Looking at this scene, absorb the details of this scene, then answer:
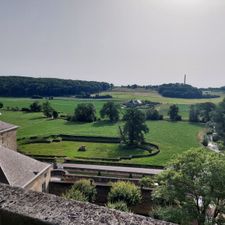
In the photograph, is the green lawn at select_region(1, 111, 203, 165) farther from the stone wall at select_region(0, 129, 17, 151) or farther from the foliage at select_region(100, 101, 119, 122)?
the stone wall at select_region(0, 129, 17, 151)

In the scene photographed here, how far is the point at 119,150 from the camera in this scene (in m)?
59.9

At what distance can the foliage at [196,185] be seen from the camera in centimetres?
1769

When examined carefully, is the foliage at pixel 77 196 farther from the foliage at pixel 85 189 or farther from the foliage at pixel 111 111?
the foliage at pixel 111 111

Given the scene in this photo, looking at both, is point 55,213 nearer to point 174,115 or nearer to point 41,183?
point 41,183

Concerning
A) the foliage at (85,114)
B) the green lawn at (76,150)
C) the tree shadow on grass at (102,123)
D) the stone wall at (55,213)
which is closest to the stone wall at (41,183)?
the stone wall at (55,213)

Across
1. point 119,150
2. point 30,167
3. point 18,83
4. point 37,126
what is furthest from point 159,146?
point 18,83

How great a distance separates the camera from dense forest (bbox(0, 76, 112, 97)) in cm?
15662

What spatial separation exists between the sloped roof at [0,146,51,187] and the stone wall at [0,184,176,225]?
1816cm

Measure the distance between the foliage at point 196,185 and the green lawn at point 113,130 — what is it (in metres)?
33.8

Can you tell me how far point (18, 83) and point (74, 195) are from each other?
475 feet

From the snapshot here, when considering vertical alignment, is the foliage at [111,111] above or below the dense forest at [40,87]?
below

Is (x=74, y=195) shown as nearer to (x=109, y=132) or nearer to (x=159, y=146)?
(x=159, y=146)

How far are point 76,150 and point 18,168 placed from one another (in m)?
35.0

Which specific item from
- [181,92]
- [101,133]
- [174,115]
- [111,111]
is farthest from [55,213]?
[181,92]
